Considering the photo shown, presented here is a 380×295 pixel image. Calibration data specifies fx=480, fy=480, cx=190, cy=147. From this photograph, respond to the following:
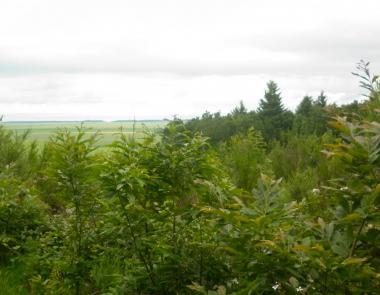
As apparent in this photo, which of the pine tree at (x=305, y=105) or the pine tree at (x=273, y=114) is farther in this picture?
the pine tree at (x=305, y=105)

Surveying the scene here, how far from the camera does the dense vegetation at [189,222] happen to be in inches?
81.9

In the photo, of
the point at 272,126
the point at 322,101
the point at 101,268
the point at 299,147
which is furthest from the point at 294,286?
the point at 322,101

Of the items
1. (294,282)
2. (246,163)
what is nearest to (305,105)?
(246,163)

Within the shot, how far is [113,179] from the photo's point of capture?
319cm

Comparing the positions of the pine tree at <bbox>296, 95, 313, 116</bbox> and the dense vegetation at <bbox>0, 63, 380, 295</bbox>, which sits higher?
the pine tree at <bbox>296, 95, 313, 116</bbox>

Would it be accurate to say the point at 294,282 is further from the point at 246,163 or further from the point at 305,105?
the point at 305,105

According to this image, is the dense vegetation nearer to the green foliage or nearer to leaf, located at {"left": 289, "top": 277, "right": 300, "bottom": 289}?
leaf, located at {"left": 289, "top": 277, "right": 300, "bottom": 289}

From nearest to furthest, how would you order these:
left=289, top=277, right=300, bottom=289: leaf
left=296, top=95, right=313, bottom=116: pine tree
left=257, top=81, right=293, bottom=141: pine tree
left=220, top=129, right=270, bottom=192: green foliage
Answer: left=289, top=277, right=300, bottom=289: leaf < left=220, top=129, right=270, bottom=192: green foliage < left=257, top=81, right=293, bottom=141: pine tree < left=296, top=95, right=313, bottom=116: pine tree

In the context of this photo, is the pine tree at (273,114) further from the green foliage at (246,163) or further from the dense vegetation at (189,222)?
the dense vegetation at (189,222)

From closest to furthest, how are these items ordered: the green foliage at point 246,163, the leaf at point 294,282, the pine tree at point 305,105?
the leaf at point 294,282
the green foliage at point 246,163
the pine tree at point 305,105

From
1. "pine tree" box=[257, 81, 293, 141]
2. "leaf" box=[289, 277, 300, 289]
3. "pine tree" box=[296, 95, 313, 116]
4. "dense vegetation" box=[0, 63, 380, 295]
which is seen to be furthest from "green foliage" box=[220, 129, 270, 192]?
"pine tree" box=[296, 95, 313, 116]

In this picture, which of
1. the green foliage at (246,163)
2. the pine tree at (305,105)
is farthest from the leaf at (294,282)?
the pine tree at (305,105)

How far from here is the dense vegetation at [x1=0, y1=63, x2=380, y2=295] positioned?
2.08 metres

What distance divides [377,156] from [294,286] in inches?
25.5
